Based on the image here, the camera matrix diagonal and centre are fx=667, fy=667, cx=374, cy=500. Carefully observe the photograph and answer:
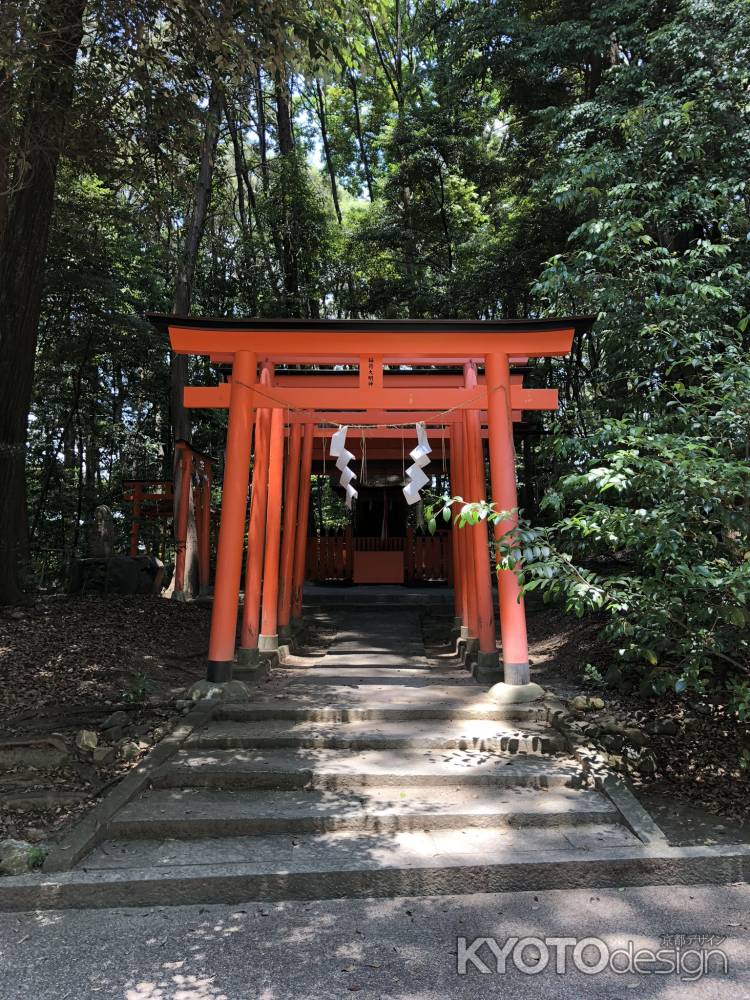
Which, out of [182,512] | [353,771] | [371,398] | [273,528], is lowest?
[353,771]

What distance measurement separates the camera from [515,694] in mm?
5672

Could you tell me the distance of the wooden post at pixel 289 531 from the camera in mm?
8844

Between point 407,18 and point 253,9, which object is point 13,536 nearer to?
point 253,9

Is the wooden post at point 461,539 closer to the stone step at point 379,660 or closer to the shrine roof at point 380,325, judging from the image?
the stone step at point 379,660

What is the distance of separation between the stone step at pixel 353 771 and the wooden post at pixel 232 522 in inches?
53.6

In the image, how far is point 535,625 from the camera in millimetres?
10211

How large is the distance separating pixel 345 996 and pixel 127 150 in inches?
330

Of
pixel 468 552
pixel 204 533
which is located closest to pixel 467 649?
pixel 468 552

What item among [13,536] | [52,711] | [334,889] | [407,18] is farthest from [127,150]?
[407,18]

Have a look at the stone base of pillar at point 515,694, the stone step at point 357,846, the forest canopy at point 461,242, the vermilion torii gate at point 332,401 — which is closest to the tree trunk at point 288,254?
the forest canopy at point 461,242

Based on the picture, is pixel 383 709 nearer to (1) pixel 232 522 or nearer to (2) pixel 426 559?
(1) pixel 232 522
